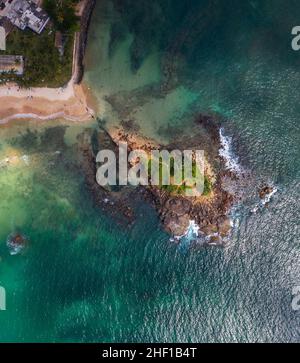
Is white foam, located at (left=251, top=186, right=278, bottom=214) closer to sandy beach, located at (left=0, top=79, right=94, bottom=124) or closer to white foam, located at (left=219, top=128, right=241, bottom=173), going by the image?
white foam, located at (left=219, top=128, right=241, bottom=173)

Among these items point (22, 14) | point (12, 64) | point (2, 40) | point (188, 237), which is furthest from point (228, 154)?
point (2, 40)

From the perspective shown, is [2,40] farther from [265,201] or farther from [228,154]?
[265,201]

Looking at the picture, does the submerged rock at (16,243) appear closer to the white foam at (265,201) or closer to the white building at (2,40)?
the white building at (2,40)

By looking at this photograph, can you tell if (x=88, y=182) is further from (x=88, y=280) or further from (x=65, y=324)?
(x=65, y=324)

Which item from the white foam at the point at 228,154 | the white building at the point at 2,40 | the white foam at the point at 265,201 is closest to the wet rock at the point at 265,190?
the white foam at the point at 265,201

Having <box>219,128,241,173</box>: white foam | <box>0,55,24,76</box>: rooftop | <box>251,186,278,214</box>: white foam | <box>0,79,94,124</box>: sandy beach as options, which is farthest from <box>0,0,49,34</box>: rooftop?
<box>251,186,278,214</box>: white foam
